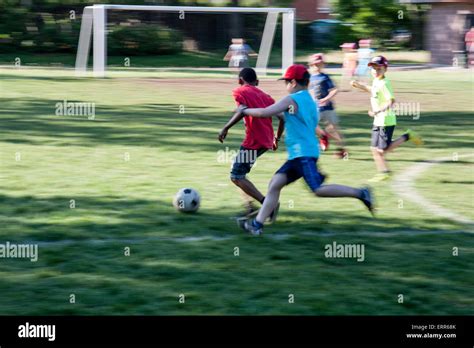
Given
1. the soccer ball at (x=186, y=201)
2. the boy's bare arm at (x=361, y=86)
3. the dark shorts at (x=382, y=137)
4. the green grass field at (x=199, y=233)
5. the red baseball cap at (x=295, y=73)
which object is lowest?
the green grass field at (x=199, y=233)

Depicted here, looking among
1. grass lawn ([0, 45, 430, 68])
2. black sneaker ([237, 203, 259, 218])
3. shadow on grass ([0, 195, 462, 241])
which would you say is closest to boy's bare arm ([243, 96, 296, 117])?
shadow on grass ([0, 195, 462, 241])

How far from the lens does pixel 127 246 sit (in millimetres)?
9203

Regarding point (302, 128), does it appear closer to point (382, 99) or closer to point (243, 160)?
point (243, 160)

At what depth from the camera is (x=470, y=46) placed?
137 ft

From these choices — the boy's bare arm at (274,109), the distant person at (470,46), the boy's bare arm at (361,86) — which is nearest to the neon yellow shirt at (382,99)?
the boy's bare arm at (361,86)

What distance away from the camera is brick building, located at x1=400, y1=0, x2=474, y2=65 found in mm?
43625

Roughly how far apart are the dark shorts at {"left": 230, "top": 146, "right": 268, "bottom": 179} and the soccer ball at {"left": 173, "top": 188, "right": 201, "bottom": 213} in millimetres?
727

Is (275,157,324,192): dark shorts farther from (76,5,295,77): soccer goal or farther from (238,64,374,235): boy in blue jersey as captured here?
(76,5,295,77): soccer goal

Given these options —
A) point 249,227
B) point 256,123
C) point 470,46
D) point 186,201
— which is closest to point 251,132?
point 256,123

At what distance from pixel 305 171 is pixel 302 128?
1.44 ft

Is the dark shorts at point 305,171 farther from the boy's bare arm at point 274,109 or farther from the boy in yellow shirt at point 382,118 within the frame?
the boy in yellow shirt at point 382,118

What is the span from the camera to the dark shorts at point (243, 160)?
33.3 feet

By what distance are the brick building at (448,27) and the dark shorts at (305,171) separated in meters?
36.0

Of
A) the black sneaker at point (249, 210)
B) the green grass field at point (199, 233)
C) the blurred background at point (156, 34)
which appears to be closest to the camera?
the green grass field at point (199, 233)
